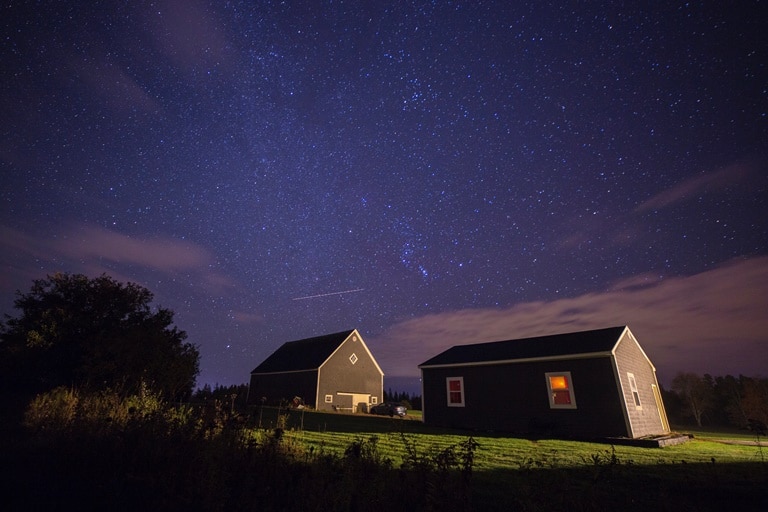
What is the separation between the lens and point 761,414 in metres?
54.4

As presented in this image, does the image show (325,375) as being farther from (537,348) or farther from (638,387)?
(638,387)

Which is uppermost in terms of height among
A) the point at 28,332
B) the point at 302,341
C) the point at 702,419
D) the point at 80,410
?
the point at 302,341

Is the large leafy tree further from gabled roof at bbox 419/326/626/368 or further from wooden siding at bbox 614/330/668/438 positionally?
wooden siding at bbox 614/330/668/438

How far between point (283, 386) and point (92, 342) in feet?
67.9

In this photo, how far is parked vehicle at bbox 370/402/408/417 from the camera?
1229 inches

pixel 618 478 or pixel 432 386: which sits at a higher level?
pixel 432 386

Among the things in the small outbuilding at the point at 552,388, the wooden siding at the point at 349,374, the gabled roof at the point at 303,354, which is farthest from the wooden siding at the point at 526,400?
the gabled roof at the point at 303,354

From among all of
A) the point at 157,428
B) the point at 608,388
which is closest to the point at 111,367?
the point at 157,428

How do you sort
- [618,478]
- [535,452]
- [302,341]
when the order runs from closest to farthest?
1. [618,478]
2. [535,452]
3. [302,341]

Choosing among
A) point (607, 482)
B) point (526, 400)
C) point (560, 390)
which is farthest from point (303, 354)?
point (607, 482)

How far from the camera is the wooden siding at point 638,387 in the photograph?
1694 centimetres

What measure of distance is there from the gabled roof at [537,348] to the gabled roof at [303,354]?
48.2 feet

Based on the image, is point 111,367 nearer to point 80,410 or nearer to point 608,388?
point 80,410

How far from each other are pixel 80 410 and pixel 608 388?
19.7 meters
